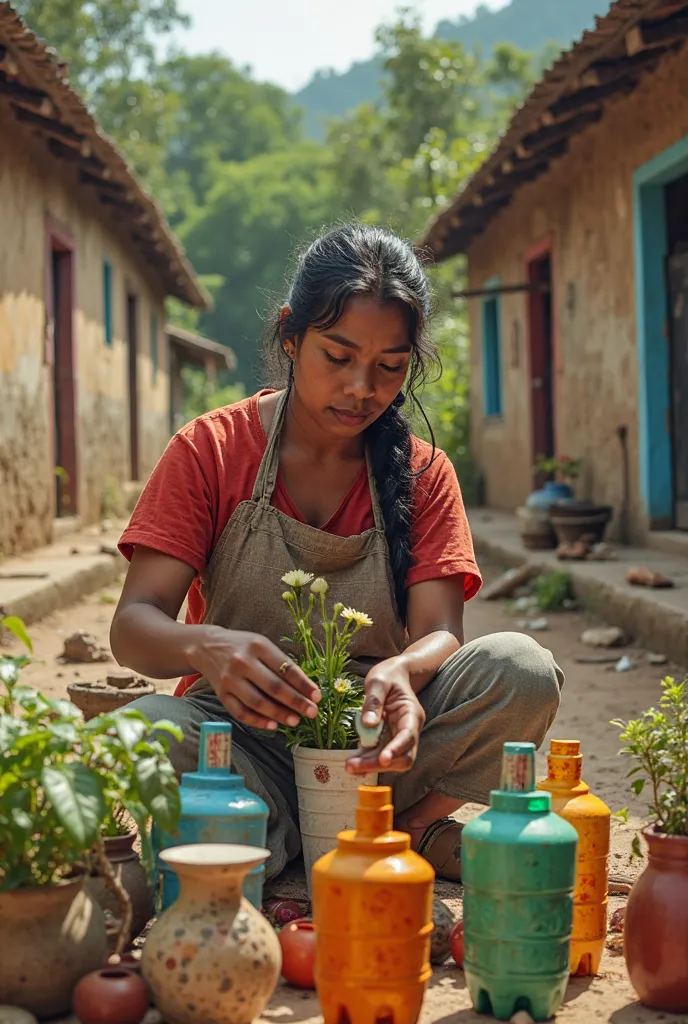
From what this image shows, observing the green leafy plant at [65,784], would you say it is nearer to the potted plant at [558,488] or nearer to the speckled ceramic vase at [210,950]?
the speckled ceramic vase at [210,950]

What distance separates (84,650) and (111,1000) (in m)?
4.05

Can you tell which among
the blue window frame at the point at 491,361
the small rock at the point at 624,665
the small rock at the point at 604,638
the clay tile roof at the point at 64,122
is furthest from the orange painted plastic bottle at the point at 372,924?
the blue window frame at the point at 491,361

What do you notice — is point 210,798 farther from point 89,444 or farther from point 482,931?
point 89,444

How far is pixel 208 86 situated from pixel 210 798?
68.5 meters

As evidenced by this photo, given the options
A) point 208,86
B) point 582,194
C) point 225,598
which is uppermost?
point 208,86

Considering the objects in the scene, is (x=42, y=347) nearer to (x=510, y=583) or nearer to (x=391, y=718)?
(x=510, y=583)

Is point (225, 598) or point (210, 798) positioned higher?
point (225, 598)

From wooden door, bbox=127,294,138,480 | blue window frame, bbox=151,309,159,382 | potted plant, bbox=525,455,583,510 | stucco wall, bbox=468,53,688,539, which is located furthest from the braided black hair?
blue window frame, bbox=151,309,159,382

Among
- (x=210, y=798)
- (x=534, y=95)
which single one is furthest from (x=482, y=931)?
(x=534, y=95)

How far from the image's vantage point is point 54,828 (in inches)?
76.7

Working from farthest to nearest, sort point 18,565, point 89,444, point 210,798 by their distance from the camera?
point 89,444, point 18,565, point 210,798

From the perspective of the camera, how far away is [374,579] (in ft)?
9.63

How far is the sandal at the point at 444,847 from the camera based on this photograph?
9.40 feet

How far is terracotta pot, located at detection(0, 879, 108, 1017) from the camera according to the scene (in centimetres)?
198
